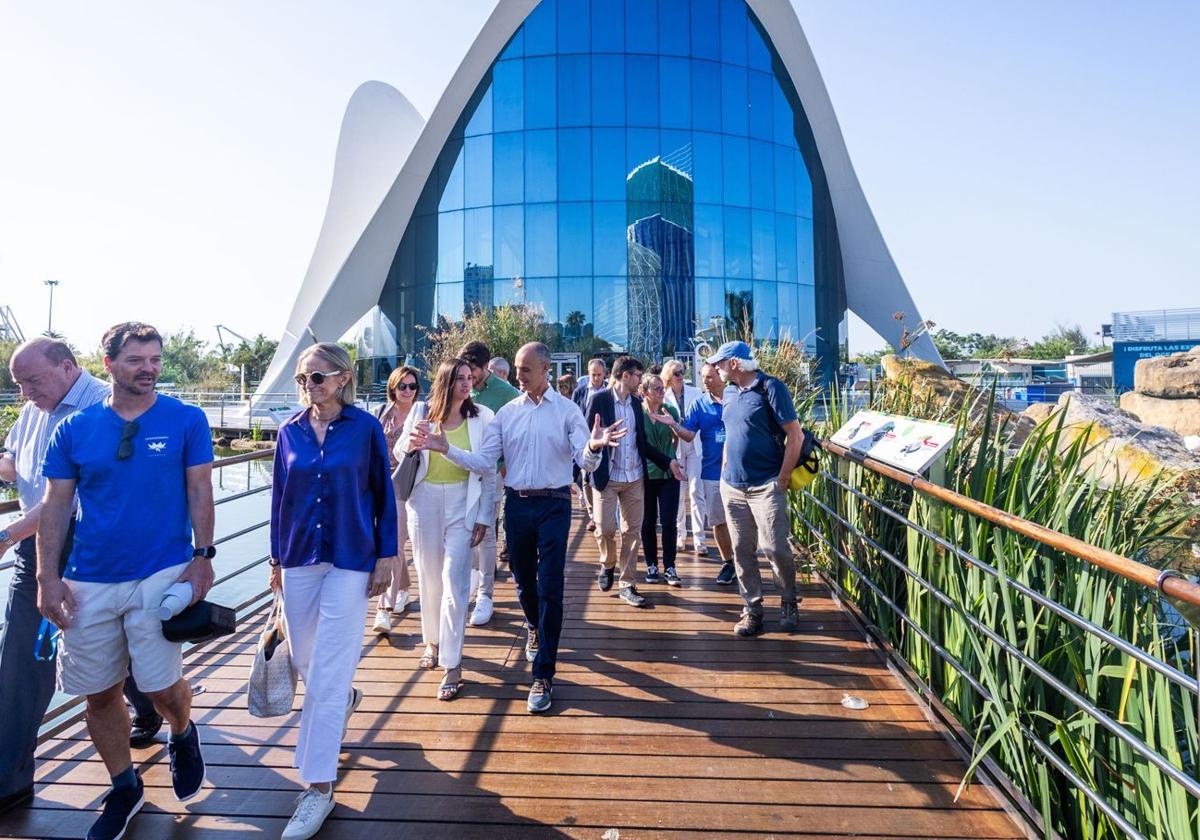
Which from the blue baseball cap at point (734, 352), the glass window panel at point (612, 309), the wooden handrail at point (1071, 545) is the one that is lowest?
the wooden handrail at point (1071, 545)

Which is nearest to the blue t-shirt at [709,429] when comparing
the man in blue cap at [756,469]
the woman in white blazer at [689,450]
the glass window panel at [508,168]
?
the woman in white blazer at [689,450]

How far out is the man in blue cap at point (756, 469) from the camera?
13.4 feet

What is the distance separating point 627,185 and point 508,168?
402 centimetres

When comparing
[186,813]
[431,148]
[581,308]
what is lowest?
[186,813]

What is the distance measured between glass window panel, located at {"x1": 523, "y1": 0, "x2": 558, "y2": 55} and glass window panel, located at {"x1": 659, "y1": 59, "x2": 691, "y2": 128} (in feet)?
12.4

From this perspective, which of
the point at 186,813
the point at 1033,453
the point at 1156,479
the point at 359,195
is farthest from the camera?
the point at 359,195

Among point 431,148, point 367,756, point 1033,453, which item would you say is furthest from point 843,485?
point 431,148

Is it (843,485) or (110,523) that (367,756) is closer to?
(110,523)

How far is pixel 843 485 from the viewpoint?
452cm

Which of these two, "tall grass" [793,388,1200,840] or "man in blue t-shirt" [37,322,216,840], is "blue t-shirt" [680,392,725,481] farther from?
"man in blue t-shirt" [37,322,216,840]

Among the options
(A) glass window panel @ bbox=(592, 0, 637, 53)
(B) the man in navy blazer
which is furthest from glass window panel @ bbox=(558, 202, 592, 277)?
(B) the man in navy blazer

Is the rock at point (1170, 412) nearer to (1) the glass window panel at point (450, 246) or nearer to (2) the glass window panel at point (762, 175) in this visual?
(2) the glass window panel at point (762, 175)

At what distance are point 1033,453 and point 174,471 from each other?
337cm

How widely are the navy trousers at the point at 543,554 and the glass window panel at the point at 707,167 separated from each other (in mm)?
21403
